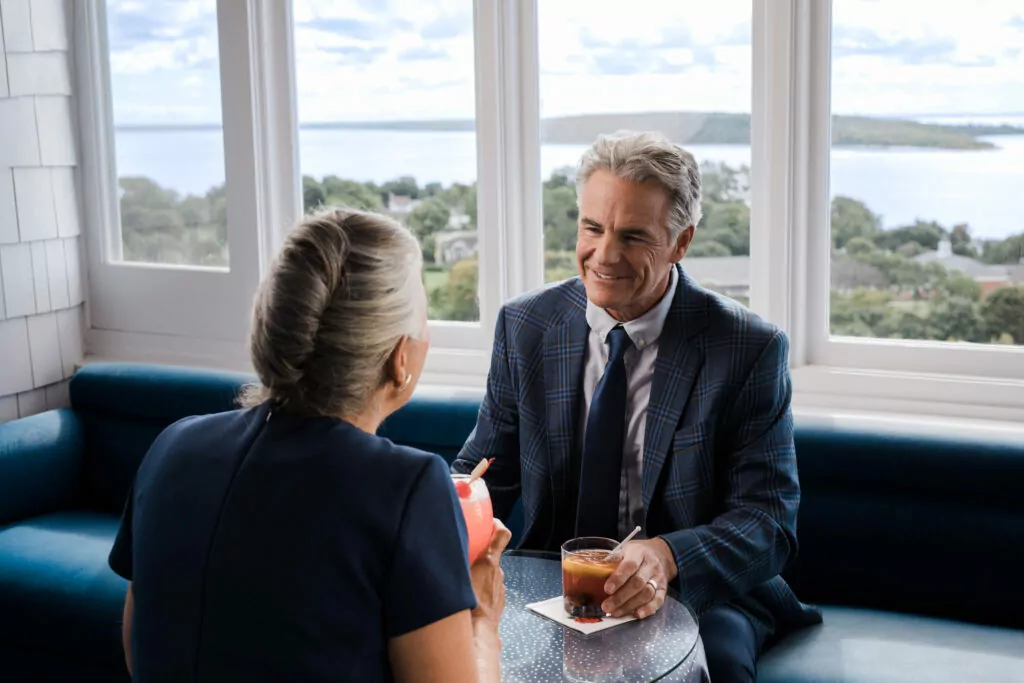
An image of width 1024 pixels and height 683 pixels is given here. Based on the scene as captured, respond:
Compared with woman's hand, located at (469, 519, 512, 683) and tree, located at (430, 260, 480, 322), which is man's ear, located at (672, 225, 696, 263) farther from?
tree, located at (430, 260, 480, 322)

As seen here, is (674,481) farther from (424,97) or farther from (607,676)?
(424,97)

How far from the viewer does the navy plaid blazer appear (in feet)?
6.86

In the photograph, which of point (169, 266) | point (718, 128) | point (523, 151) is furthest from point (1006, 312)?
point (169, 266)

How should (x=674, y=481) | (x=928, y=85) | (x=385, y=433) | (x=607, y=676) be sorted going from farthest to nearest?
1. (x=385, y=433)
2. (x=928, y=85)
3. (x=674, y=481)
4. (x=607, y=676)

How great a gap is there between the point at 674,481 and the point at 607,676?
23.7 inches

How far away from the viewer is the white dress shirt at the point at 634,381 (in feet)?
7.21

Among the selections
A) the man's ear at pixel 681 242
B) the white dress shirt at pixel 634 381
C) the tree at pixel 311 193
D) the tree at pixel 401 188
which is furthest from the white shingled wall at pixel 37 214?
the man's ear at pixel 681 242

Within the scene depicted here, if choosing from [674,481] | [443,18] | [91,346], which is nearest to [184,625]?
[674,481]

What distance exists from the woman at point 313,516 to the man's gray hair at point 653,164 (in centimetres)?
86

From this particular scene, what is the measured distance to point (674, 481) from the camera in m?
2.13

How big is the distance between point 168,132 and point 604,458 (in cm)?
222

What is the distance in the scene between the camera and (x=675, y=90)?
9.96 feet

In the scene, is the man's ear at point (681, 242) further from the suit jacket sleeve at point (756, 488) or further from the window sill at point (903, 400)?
the window sill at point (903, 400)

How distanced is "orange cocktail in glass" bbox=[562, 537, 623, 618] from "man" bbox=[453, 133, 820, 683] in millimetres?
284
